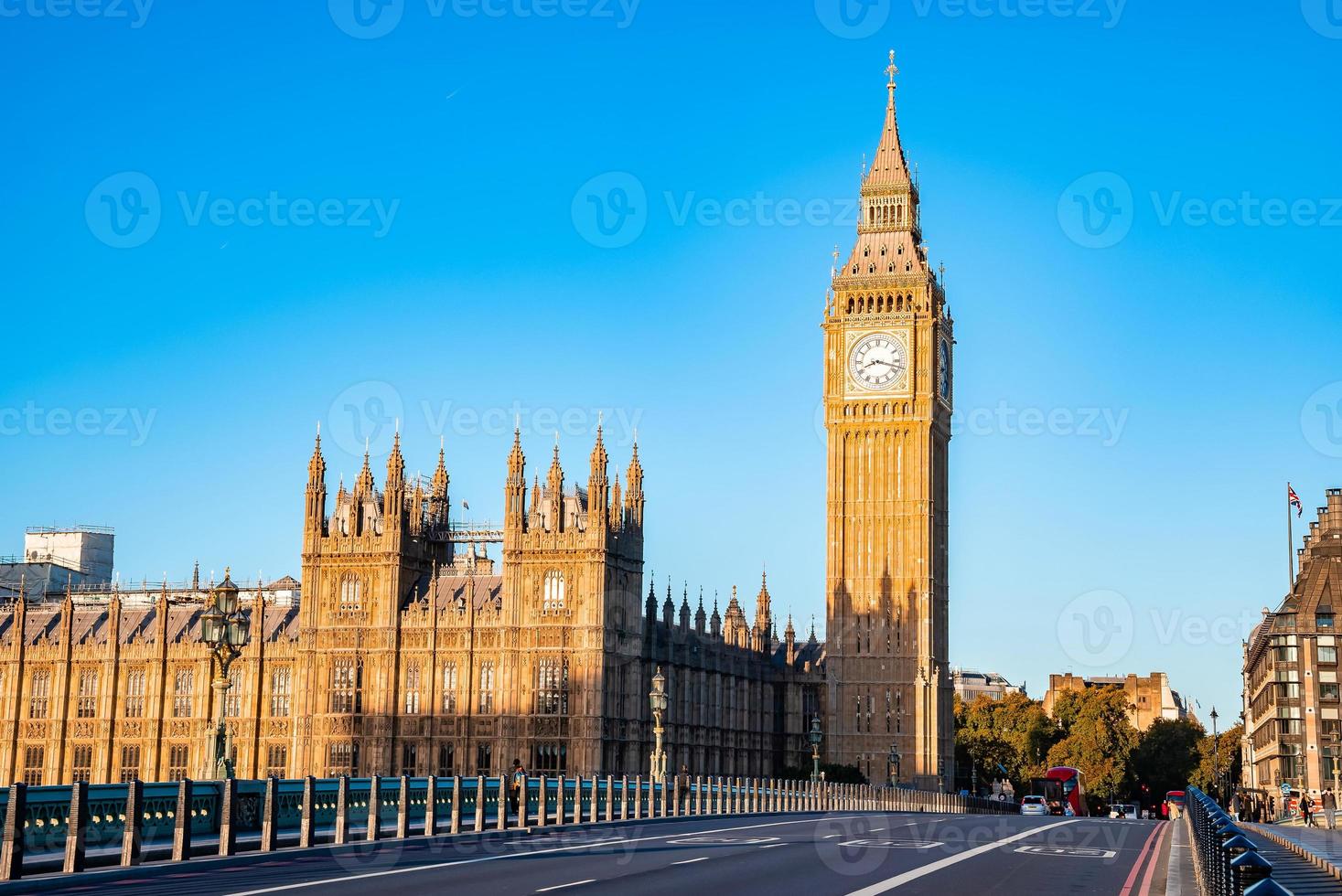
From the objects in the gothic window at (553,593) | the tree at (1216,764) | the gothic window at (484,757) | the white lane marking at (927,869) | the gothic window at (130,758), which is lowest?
the tree at (1216,764)

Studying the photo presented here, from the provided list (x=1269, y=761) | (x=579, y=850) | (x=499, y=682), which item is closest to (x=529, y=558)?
(x=499, y=682)

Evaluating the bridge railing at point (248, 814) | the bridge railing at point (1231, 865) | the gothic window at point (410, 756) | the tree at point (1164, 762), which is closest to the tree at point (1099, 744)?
the tree at point (1164, 762)

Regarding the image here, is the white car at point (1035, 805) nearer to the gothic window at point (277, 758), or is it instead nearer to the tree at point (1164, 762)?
the gothic window at point (277, 758)

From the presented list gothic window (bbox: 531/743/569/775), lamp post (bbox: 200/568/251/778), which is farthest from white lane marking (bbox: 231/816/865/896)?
gothic window (bbox: 531/743/569/775)

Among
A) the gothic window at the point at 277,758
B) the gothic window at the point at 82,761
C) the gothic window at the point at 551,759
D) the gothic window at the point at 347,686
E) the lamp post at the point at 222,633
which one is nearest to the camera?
the lamp post at the point at 222,633

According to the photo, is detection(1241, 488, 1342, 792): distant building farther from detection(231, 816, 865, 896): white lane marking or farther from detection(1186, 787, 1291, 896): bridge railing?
detection(1186, 787, 1291, 896): bridge railing

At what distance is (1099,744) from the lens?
14125 centimetres

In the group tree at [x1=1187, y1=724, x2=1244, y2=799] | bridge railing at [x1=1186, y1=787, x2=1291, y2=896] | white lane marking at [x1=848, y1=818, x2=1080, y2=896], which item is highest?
bridge railing at [x1=1186, y1=787, x2=1291, y2=896]

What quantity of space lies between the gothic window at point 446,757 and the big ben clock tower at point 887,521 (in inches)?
1369

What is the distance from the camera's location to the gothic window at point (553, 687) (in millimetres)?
89562

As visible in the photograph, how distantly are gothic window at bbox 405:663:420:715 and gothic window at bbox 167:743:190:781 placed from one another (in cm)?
1651

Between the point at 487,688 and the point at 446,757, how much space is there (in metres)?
4.50

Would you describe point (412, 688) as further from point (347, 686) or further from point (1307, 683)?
point (1307, 683)

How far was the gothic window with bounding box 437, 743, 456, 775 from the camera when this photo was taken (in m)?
91.9
